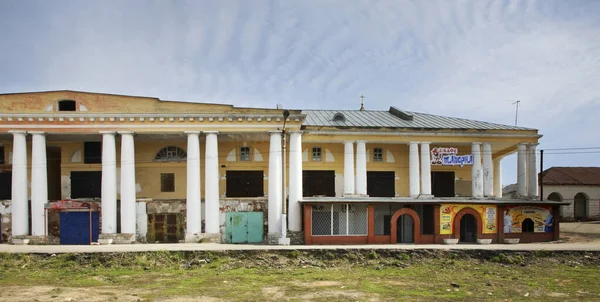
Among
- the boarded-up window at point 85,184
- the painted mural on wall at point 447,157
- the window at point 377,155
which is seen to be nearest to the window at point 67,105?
the boarded-up window at point 85,184

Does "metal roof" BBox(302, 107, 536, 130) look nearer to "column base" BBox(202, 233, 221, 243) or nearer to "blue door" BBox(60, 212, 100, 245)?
"column base" BBox(202, 233, 221, 243)

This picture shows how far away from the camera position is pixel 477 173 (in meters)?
33.2

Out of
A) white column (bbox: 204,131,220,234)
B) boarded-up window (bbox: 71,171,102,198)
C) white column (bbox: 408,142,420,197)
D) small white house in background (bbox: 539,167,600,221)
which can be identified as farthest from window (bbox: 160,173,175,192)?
small white house in background (bbox: 539,167,600,221)

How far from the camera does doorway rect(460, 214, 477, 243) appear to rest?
29453 millimetres

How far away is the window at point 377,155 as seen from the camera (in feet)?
113

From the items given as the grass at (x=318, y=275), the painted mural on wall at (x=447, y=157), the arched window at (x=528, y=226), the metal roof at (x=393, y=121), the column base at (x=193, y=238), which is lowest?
the grass at (x=318, y=275)

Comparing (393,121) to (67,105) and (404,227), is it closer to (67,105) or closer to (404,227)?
(404,227)

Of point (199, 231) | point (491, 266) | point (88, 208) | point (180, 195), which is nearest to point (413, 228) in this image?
point (491, 266)

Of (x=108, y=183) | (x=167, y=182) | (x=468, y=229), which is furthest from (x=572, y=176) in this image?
(x=108, y=183)

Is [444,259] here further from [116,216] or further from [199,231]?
[116,216]

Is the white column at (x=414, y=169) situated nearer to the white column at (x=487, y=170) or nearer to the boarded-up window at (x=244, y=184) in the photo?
the white column at (x=487, y=170)

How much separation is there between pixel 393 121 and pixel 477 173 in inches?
258

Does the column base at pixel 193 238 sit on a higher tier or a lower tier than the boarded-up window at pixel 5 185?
lower

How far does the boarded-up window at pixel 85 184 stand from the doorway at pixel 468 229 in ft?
73.7
